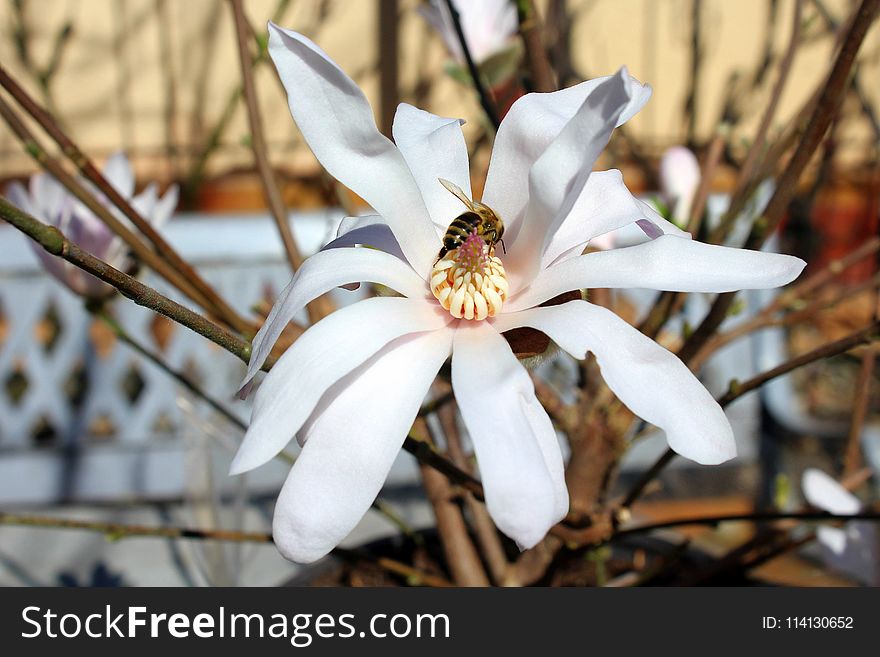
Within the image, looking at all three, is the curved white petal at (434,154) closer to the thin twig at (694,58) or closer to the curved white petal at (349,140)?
the curved white petal at (349,140)

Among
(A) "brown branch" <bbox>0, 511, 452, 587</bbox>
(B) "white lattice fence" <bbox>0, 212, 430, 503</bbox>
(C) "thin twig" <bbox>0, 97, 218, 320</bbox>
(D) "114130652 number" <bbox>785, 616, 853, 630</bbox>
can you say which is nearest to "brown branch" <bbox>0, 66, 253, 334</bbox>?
(C) "thin twig" <bbox>0, 97, 218, 320</bbox>

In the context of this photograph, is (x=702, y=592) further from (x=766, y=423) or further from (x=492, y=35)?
(x=766, y=423)

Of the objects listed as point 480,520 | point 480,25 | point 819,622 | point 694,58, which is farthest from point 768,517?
point 694,58

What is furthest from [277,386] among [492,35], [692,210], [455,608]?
[492,35]

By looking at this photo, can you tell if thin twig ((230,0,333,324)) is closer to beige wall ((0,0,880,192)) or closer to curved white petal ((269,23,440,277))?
curved white petal ((269,23,440,277))

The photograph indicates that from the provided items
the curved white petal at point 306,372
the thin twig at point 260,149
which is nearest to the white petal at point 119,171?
the thin twig at point 260,149

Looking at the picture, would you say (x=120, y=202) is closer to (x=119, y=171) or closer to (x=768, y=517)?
(x=119, y=171)
